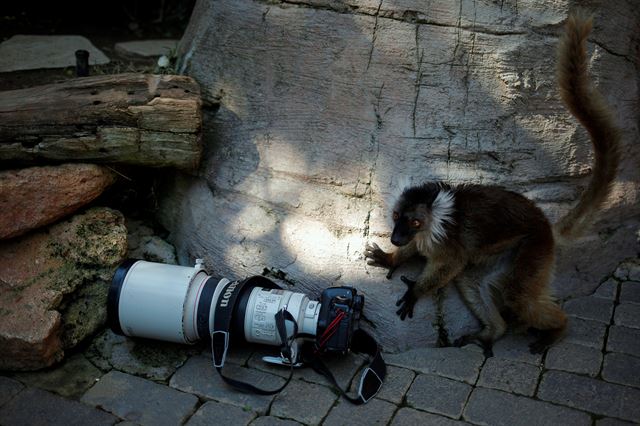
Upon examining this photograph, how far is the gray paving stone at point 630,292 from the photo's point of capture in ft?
16.1

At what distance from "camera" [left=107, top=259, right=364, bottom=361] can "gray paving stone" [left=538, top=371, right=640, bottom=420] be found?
123 centimetres

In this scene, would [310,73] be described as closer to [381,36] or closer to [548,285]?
[381,36]

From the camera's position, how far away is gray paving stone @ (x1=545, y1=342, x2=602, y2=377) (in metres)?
4.23

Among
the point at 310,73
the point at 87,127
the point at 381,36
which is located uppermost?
the point at 381,36

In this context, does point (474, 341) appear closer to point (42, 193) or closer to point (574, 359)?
point (574, 359)

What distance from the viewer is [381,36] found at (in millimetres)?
4660

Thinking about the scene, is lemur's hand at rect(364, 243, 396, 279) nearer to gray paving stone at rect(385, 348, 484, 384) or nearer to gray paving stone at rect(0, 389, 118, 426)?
gray paving stone at rect(385, 348, 484, 384)

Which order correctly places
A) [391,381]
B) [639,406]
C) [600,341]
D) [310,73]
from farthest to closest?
[310,73] → [600,341] → [391,381] → [639,406]

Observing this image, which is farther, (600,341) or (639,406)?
(600,341)

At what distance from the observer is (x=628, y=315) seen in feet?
15.5

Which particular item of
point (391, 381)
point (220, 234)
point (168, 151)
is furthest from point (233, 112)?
point (391, 381)

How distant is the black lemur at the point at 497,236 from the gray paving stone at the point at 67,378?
1.99 metres

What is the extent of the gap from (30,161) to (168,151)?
0.91m

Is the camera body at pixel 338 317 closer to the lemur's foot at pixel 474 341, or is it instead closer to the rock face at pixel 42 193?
the lemur's foot at pixel 474 341
